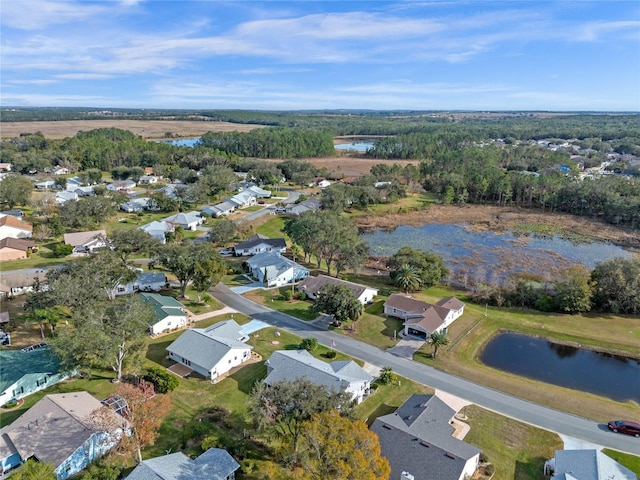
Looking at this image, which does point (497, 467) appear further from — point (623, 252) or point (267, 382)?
point (623, 252)

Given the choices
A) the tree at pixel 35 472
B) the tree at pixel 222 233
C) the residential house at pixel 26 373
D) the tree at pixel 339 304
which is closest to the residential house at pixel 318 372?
the tree at pixel 339 304

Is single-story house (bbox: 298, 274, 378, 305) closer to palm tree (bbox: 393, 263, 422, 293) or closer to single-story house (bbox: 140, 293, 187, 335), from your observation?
palm tree (bbox: 393, 263, 422, 293)

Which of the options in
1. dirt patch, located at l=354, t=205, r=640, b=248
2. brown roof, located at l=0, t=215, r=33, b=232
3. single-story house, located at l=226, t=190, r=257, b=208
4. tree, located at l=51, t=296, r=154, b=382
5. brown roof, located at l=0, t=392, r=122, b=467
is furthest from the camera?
single-story house, located at l=226, t=190, r=257, b=208

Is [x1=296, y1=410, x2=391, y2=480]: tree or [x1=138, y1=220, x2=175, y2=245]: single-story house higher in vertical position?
[x1=296, y1=410, x2=391, y2=480]: tree

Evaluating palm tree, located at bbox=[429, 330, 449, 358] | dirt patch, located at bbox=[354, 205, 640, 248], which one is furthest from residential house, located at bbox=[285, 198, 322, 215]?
palm tree, located at bbox=[429, 330, 449, 358]

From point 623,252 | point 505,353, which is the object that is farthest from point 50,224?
point 623,252

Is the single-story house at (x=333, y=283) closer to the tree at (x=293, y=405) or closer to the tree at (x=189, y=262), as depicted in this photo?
the tree at (x=189, y=262)

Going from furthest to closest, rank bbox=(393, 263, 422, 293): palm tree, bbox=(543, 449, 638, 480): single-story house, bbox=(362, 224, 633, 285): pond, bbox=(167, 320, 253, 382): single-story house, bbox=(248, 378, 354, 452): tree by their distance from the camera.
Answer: bbox=(362, 224, 633, 285): pond, bbox=(393, 263, 422, 293): palm tree, bbox=(167, 320, 253, 382): single-story house, bbox=(248, 378, 354, 452): tree, bbox=(543, 449, 638, 480): single-story house
